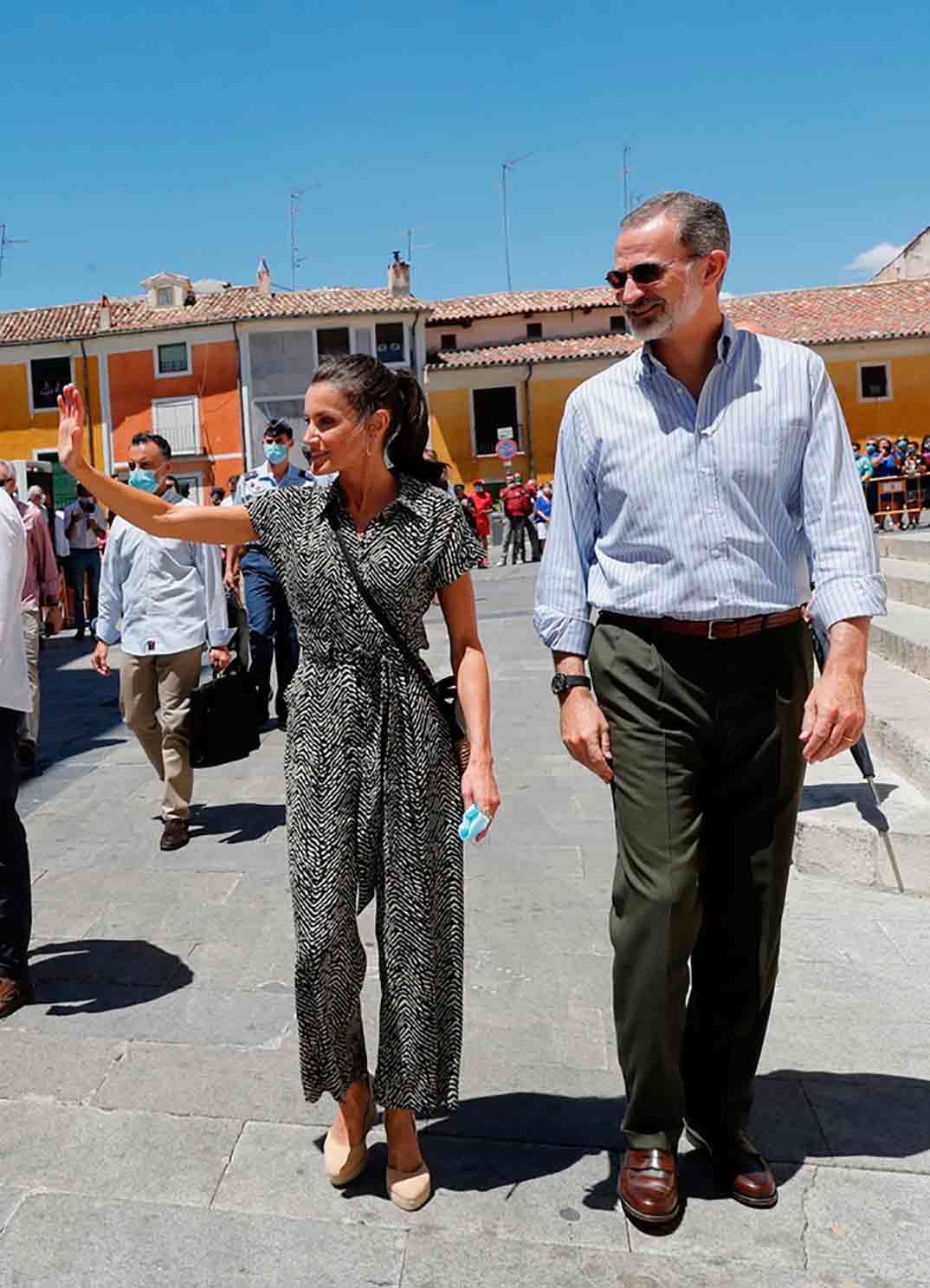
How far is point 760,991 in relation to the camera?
9.28ft

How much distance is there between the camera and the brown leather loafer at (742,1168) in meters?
2.77

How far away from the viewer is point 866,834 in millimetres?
5020

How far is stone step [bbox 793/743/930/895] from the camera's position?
16.0ft

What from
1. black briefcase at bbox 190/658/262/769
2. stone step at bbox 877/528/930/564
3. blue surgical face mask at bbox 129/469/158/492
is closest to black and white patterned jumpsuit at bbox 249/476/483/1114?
black briefcase at bbox 190/658/262/769

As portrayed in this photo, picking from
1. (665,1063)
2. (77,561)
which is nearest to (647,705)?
(665,1063)

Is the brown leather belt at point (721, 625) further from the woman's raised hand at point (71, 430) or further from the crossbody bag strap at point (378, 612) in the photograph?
the woman's raised hand at point (71, 430)

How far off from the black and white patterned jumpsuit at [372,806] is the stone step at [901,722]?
326cm

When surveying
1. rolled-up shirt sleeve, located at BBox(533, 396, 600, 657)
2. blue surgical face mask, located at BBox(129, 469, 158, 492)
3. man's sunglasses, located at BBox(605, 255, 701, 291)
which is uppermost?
man's sunglasses, located at BBox(605, 255, 701, 291)

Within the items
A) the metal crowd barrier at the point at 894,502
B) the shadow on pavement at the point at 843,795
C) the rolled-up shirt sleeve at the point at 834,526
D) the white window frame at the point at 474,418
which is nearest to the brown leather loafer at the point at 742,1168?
the rolled-up shirt sleeve at the point at 834,526

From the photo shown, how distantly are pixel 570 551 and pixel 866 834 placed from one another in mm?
2725

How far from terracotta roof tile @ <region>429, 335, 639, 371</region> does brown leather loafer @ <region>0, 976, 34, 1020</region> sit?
144ft

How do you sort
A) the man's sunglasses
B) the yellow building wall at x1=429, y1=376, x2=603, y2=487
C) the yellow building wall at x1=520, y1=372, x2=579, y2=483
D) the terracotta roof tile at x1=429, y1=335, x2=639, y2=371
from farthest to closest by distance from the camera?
the yellow building wall at x1=429, y1=376, x2=603, y2=487, the yellow building wall at x1=520, y1=372, x2=579, y2=483, the terracotta roof tile at x1=429, y1=335, x2=639, y2=371, the man's sunglasses

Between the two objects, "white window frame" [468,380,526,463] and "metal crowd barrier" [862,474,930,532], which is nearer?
"metal crowd barrier" [862,474,930,532]

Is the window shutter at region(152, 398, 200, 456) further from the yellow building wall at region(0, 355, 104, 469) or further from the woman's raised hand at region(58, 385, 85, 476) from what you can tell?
the woman's raised hand at region(58, 385, 85, 476)
